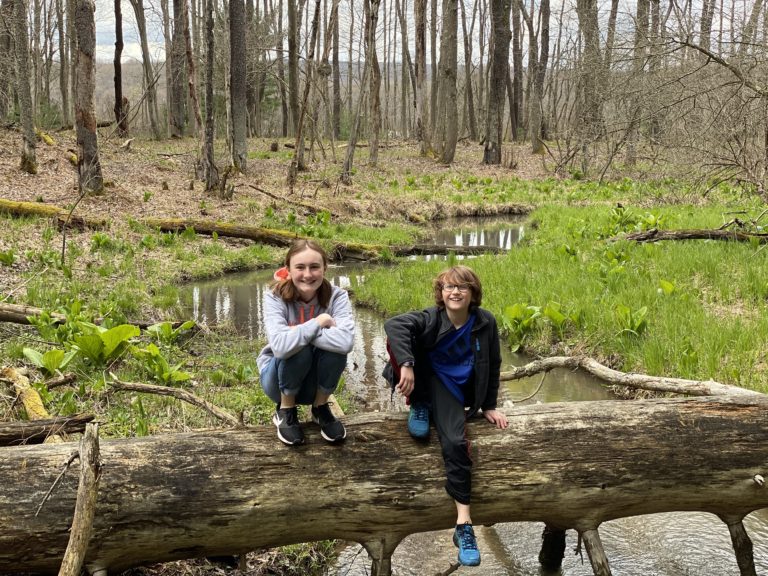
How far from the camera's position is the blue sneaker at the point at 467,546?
9.37ft

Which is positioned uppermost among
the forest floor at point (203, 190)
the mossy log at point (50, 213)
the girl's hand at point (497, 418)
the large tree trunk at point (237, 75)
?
the large tree trunk at point (237, 75)

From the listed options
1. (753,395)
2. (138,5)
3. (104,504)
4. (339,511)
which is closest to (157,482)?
(104,504)

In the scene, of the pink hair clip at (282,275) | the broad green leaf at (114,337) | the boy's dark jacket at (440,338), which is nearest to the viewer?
the boy's dark jacket at (440,338)

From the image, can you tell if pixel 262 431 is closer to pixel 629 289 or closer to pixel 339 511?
pixel 339 511

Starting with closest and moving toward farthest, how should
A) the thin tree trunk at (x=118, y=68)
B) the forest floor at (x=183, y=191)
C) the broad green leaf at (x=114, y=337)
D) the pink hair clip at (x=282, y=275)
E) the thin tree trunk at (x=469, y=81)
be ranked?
1. the pink hair clip at (x=282, y=275)
2. the broad green leaf at (x=114, y=337)
3. the forest floor at (x=183, y=191)
4. the thin tree trunk at (x=118, y=68)
5. the thin tree trunk at (x=469, y=81)

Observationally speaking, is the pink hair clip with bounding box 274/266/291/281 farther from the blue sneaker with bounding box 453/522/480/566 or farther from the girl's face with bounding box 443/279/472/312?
the blue sneaker with bounding box 453/522/480/566

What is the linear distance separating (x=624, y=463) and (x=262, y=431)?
5.65 feet

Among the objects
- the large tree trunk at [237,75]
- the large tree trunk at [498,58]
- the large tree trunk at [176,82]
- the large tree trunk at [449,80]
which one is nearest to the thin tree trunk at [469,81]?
the large tree trunk at [498,58]

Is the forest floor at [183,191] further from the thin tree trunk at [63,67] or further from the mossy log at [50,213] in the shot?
the thin tree trunk at [63,67]

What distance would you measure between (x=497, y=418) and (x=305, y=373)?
95 centimetres

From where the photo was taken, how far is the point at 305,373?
3080mm

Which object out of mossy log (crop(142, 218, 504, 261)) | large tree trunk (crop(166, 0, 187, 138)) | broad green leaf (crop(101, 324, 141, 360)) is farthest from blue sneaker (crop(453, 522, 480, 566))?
large tree trunk (crop(166, 0, 187, 138))

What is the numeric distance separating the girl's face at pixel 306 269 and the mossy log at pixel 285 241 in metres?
8.61

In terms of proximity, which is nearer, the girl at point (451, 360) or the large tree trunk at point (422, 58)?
the girl at point (451, 360)
